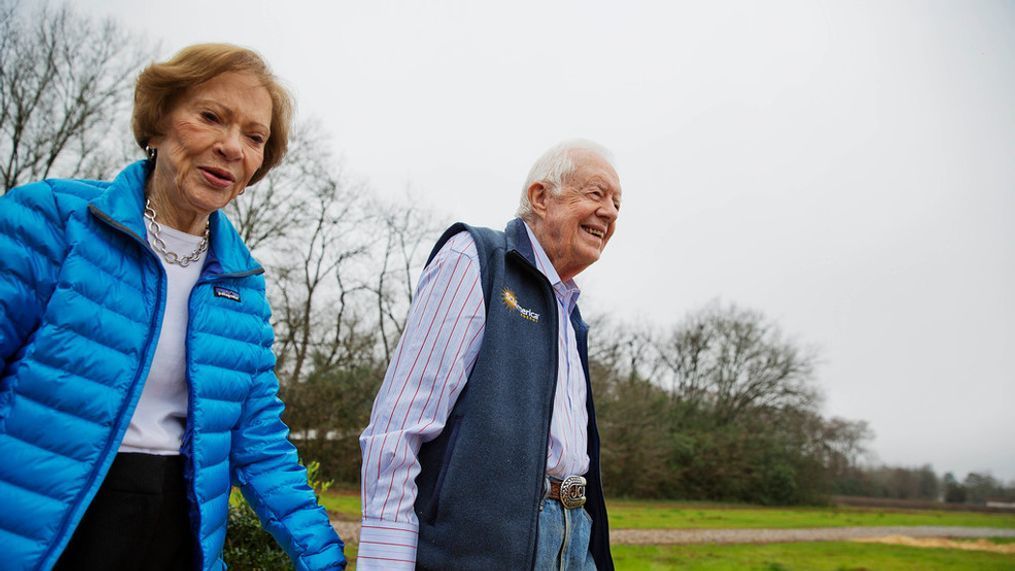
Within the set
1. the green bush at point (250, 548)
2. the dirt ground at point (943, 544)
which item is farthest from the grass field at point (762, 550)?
the green bush at point (250, 548)

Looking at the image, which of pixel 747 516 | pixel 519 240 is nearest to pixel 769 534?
pixel 747 516

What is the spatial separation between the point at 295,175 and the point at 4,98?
8.13m

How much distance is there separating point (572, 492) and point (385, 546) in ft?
2.41

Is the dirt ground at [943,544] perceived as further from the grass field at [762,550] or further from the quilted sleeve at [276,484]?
the quilted sleeve at [276,484]

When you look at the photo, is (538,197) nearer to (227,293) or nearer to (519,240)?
(519,240)

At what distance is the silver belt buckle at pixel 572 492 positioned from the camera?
232 cm

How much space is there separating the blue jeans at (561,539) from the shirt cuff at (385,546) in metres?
0.44

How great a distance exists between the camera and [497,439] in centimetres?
208

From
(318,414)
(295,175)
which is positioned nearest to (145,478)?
(318,414)

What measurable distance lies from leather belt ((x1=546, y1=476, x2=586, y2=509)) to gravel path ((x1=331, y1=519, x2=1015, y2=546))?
8.91m

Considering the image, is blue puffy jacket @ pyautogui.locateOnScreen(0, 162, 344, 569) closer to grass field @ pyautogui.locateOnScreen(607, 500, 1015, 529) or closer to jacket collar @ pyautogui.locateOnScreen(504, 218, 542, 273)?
jacket collar @ pyautogui.locateOnScreen(504, 218, 542, 273)

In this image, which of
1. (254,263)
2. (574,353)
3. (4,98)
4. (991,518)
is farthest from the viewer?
(991,518)

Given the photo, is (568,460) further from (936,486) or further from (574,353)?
(936,486)

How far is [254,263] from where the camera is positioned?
7.55ft
